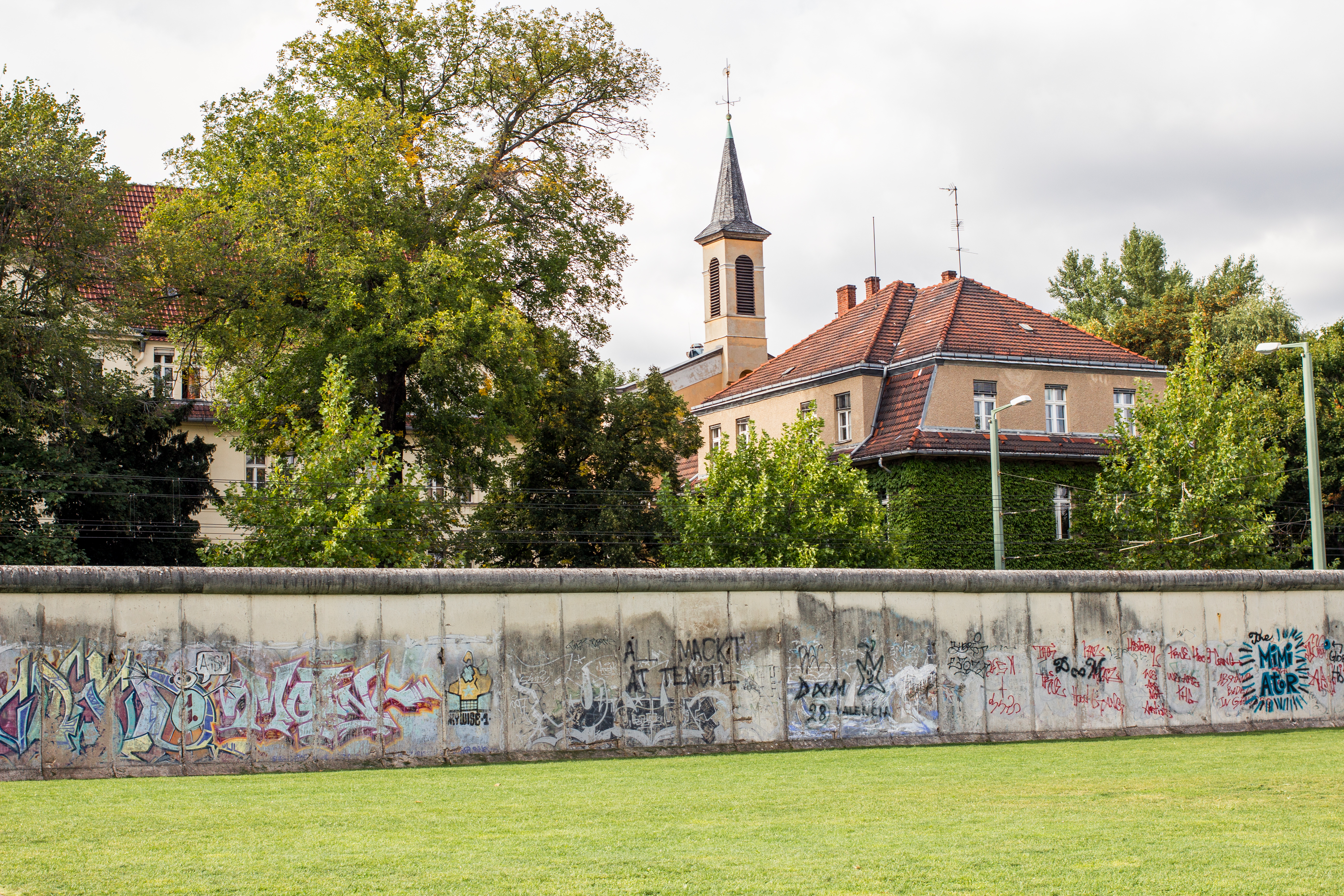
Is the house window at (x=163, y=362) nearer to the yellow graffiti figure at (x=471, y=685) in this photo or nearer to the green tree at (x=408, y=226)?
the green tree at (x=408, y=226)

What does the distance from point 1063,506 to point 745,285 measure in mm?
33055

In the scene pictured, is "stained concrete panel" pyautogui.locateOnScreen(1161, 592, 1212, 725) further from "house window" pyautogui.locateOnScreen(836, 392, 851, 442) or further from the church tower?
the church tower

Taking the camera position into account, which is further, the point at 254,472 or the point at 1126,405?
the point at 254,472

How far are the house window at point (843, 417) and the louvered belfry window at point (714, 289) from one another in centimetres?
2729

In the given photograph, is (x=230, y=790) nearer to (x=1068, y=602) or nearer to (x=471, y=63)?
(x=1068, y=602)

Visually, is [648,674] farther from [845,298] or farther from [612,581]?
[845,298]

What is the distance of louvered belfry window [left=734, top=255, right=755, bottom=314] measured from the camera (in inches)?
2815

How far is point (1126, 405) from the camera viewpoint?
1750 inches

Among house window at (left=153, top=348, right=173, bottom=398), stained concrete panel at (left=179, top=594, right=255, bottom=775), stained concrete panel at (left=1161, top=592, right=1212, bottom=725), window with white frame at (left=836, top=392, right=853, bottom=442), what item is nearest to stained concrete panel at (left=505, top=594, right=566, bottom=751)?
stained concrete panel at (left=179, top=594, right=255, bottom=775)

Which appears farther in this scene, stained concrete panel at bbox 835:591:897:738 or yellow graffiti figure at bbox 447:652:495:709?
stained concrete panel at bbox 835:591:897:738

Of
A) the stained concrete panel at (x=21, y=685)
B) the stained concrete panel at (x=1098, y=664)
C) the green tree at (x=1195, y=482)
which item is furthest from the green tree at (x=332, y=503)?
the green tree at (x=1195, y=482)

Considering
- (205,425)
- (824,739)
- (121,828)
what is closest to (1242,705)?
(824,739)

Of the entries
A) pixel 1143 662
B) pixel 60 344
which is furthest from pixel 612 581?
pixel 60 344

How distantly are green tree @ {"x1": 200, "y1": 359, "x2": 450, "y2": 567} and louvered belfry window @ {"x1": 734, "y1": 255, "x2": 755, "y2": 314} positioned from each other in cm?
4259
